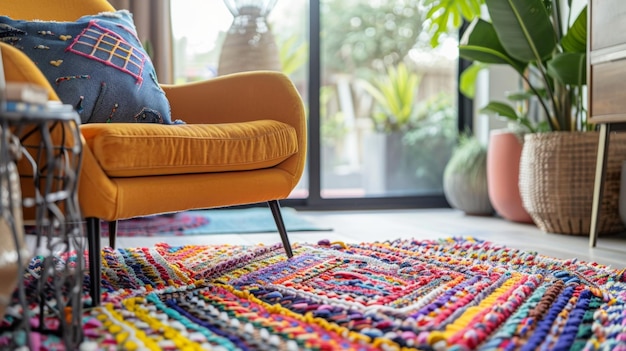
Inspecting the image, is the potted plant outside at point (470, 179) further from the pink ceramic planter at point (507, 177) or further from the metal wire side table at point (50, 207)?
the metal wire side table at point (50, 207)

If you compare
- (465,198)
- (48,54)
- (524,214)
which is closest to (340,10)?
(465,198)

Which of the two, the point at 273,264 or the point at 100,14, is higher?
the point at 100,14

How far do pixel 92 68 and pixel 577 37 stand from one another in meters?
1.71

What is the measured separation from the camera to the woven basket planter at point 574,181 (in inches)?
98.9

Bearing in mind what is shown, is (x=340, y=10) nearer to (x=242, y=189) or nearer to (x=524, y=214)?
(x=524, y=214)

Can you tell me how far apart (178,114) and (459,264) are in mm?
895

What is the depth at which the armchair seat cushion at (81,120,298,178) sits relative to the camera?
132 cm

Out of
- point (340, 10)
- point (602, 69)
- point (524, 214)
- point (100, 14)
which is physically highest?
point (340, 10)

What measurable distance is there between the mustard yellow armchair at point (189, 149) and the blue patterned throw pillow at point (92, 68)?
0.17 m

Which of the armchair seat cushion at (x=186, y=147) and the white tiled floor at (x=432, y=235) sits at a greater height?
the armchair seat cushion at (x=186, y=147)

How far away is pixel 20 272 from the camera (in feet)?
3.14

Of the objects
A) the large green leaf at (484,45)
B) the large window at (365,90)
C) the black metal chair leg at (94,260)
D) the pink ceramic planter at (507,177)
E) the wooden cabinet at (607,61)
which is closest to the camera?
the black metal chair leg at (94,260)

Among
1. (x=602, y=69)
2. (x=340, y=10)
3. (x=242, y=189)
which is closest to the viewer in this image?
(x=242, y=189)

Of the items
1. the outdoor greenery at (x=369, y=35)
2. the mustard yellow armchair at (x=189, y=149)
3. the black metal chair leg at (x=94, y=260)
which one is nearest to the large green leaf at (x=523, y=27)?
the mustard yellow armchair at (x=189, y=149)
